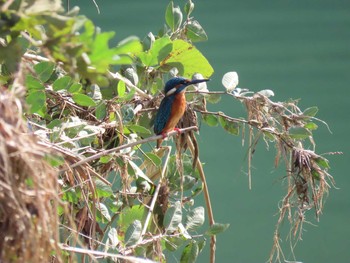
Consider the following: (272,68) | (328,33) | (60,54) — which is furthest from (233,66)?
(60,54)

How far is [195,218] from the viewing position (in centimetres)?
185

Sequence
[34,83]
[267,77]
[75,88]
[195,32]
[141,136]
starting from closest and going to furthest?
[34,83] → [75,88] → [141,136] → [195,32] → [267,77]

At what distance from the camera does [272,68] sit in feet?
12.2

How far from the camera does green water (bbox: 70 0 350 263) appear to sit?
3.66 meters

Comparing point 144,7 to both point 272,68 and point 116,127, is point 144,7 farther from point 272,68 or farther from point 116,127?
point 116,127

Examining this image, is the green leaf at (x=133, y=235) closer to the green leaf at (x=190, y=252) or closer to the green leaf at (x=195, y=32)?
the green leaf at (x=190, y=252)

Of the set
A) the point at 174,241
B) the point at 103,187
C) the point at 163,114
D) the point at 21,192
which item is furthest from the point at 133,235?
the point at 21,192

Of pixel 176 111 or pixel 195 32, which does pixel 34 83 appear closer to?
pixel 176 111

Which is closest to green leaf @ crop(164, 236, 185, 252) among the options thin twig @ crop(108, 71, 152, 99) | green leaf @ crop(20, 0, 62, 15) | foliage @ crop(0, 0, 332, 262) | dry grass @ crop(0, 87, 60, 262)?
foliage @ crop(0, 0, 332, 262)

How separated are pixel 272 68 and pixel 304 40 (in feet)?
0.58

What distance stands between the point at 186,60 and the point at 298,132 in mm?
290

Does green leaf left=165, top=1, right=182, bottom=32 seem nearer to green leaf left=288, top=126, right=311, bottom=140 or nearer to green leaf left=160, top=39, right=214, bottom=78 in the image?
green leaf left=160, top=39, right=214, bottom=78

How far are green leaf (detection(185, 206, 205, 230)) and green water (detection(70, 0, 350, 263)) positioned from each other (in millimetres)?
1767

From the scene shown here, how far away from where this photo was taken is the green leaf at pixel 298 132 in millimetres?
1853
